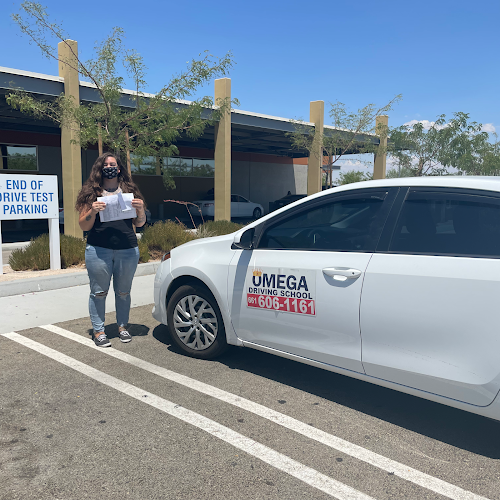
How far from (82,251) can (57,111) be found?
143 inches

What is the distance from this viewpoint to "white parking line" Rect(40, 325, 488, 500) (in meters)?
2.76

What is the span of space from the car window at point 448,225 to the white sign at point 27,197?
22.5ft

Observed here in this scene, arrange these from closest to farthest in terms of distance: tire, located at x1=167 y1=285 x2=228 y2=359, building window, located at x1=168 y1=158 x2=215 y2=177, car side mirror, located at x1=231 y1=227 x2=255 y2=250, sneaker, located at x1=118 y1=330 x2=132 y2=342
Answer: car side mirror, located at x1=231 y1=227 x2=255 y2=250 < tire, located at x1=167 y1=285 x2=228 y2=359 < sneaker, located at x1=118 y1=330 x2=132 y2=342 < building window, located at x1=168 y1=158 x2=215 y2=177

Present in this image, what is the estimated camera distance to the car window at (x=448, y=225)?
9.89 ft

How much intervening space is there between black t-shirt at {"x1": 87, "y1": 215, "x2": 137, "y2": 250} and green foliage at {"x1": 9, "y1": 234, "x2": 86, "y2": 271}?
14.9 ft

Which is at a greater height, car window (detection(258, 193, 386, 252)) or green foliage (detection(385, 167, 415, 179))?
green foliage (detection(385, 167, 415, 179))

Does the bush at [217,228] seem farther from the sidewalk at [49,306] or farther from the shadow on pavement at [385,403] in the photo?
the shadow on pavement at [385,403]

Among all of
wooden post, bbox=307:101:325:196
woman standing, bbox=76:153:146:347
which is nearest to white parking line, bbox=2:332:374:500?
woman standing, bbox=76:153:146:347

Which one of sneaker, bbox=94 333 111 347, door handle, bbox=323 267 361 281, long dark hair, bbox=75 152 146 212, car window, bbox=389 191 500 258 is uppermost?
long dark hair, bbox=75 152 146 212

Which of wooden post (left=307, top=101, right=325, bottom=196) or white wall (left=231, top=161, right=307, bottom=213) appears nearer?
wooden post (left=307, top=101, right=325, bottom=196)

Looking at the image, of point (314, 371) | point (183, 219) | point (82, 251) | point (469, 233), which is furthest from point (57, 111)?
point (183, 219)

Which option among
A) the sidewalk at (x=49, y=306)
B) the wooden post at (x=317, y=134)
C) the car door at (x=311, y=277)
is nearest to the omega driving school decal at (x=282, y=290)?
the car door at (x=311, y=277)

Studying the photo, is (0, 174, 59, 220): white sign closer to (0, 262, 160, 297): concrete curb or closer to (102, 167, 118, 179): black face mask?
(0, 262, 160, 297): concrete curb

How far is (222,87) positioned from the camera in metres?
15.8
